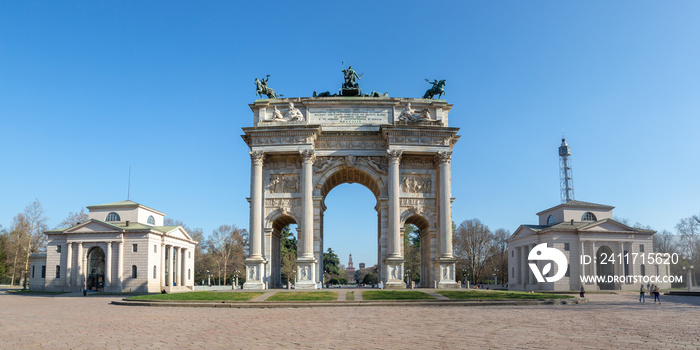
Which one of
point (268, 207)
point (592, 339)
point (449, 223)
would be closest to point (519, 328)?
point (592, 339)

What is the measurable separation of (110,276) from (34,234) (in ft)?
93.1

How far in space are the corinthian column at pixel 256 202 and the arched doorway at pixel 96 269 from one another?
32.2 meters

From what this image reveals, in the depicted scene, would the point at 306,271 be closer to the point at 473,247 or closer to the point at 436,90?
the point at 436,90

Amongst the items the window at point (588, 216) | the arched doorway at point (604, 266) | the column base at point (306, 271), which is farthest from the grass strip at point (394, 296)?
the window at point (588, 216)

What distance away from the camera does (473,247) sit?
88.6 meters

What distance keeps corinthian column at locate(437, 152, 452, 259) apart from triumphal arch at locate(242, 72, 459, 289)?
79mm

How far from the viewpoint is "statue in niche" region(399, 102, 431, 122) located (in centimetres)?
4381

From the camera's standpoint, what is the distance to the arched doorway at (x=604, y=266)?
6712 cm

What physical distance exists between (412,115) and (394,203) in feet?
24.3

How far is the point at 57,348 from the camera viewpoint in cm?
1374

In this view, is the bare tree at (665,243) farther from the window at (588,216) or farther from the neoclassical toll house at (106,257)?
the neoclassical toll house at (106,257)

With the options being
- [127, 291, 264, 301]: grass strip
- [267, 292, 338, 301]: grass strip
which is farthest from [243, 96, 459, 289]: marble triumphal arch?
[267, 292, 338, 301]: grass strip

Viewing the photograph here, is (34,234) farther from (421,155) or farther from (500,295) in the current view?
(500,295)

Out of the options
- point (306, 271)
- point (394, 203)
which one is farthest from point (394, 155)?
point (306, 271)
